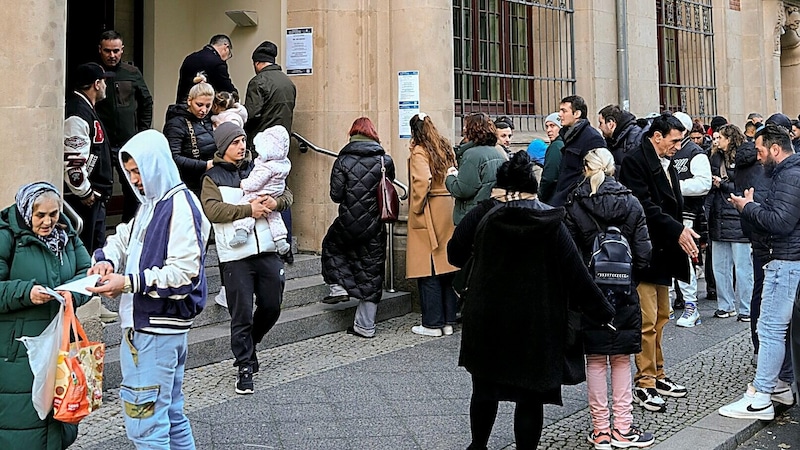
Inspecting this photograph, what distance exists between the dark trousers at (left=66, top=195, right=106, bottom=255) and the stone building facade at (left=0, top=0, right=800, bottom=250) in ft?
2.81

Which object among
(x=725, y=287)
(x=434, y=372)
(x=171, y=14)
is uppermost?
(x=171, y=14)

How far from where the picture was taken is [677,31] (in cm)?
1526

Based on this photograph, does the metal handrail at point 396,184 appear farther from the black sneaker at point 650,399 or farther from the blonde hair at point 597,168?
Answer: the blonde hair at point 597,168

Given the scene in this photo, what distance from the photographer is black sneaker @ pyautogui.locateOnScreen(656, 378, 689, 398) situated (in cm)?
654

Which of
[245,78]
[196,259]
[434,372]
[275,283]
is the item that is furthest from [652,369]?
[245,78]

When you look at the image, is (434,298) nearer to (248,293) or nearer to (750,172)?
(248,293)

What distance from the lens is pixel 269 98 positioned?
8.97 metres

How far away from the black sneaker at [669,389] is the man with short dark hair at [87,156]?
4437 mm

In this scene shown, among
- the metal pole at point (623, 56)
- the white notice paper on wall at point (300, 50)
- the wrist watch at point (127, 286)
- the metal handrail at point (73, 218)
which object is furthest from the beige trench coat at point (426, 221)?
the metal pole at point (623, 56)

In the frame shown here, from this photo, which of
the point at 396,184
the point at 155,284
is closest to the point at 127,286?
the point at 155,284

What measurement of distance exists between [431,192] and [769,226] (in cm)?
341

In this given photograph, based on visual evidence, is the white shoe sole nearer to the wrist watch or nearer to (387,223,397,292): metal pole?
the wrist watch

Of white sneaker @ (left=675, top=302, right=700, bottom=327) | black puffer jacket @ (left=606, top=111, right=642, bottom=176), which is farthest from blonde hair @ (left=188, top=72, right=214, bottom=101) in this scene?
white sneaker @ (left=675, top=302, right=700, bottom=327)

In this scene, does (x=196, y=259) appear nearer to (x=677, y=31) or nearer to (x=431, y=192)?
(x=431, y=192)
